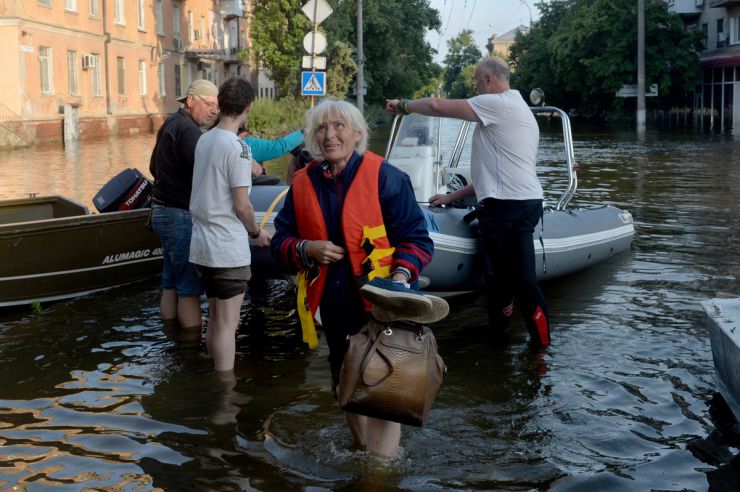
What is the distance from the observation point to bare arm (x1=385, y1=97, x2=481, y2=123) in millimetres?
6145

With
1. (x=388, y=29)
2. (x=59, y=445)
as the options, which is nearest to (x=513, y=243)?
(x=59, y=445)

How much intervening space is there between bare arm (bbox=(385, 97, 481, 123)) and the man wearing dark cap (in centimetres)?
121

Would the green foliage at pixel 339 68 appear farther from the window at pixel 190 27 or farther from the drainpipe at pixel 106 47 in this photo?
the window at pixel 190 27

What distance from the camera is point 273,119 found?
3067cm

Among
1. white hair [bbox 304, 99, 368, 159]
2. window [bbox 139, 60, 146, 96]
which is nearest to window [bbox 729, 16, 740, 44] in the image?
window [bbox 139, 60, 146, 96]

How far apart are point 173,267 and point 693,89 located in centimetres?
4662

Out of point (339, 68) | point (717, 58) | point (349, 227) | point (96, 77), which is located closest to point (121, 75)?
point (96, 77)

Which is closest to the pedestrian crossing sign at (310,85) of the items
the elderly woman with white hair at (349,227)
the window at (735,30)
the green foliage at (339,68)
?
the elderly woman with white hair at (349,227)

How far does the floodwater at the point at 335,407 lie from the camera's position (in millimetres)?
4629

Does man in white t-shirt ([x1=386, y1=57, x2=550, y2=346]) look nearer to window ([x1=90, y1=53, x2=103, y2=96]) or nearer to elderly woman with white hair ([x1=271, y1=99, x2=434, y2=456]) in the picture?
elderly woman with white hair ([x1=271, y1=99, x2=434, y2=456])

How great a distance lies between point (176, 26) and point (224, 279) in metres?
46.2

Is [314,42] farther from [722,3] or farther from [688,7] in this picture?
[688,7]

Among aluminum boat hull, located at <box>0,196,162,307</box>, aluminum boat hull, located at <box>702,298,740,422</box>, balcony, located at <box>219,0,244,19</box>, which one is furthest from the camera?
balcony, located at <box>219,0,244,19</box>

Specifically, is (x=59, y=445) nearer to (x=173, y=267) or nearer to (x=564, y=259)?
(x=173, y=267)
